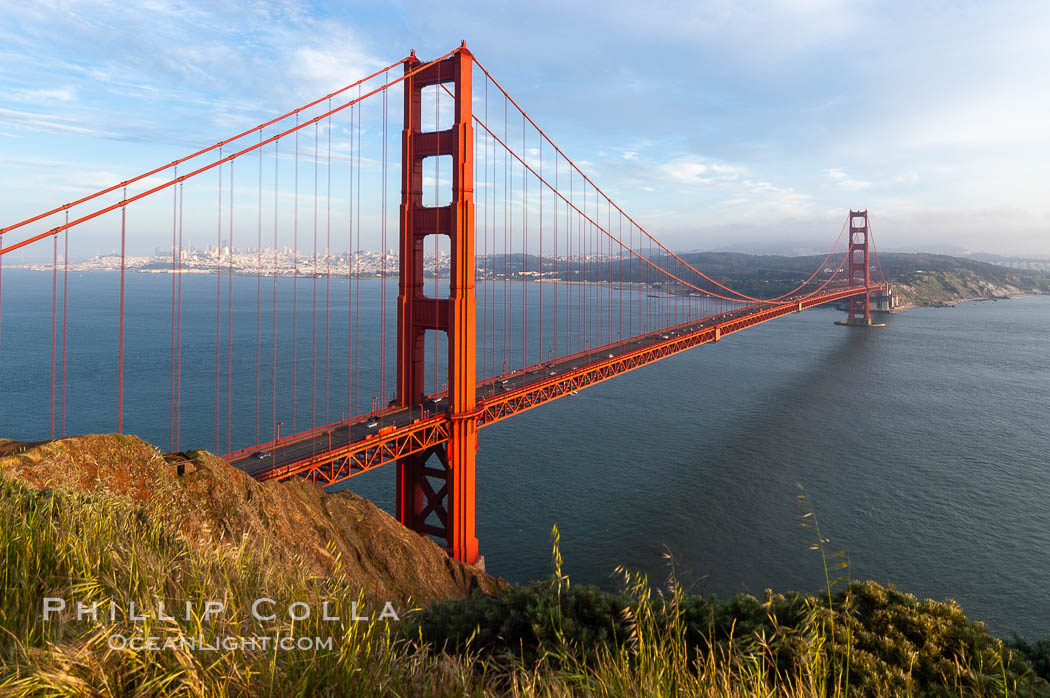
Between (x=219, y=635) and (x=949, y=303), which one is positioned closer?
(x=219, y=635)

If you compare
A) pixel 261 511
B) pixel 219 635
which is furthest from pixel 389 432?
pixel 219 635

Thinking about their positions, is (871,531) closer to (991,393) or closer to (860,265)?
(991,393)

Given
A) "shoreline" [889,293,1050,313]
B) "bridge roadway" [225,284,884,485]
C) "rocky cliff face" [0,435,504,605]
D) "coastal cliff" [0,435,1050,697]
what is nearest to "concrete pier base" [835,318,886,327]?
"shoreline" [889,293,1050,313]

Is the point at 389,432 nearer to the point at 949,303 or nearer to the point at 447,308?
the point at 447,308

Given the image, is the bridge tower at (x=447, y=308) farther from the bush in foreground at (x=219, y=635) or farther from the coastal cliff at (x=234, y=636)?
the bush in foreground at (x=219, y=635)

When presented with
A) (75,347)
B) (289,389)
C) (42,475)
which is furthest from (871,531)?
(75,347)

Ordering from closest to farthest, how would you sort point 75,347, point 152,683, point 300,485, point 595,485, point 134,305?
point 152,683, point 300,485, point 595,485, point 75,347, point 134,305

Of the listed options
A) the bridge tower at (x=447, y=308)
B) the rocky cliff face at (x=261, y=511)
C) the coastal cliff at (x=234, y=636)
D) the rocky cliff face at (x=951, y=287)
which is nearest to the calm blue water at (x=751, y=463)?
the coastal cliff at (x=234, y=636)
